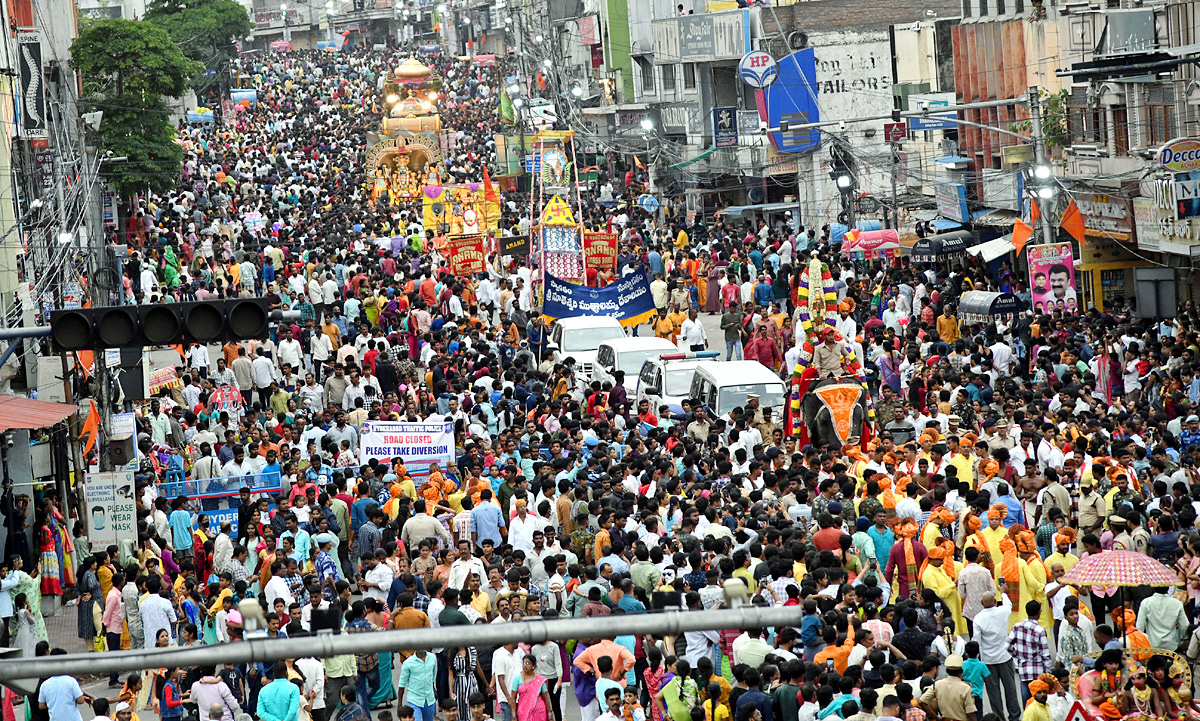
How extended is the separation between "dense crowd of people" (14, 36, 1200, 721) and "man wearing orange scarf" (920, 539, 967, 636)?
2 cm

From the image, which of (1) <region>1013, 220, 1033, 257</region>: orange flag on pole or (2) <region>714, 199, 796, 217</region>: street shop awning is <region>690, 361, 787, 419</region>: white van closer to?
(1) <region>1013, 220, 1033, 257</region>: orange flag on pole

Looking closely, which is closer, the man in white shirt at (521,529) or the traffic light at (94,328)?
the traffic light at (94,328)

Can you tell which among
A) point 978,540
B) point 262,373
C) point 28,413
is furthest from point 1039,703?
point 262,373

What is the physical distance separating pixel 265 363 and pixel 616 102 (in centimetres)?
4396

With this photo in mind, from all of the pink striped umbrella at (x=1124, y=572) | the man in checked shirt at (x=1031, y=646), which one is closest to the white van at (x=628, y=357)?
the pink striped umbrella at (x=1124, y=572)

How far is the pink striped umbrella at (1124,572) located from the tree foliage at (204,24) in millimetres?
72378

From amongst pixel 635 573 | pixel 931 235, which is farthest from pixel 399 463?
pixel 931 235

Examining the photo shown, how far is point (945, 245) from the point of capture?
32906mm

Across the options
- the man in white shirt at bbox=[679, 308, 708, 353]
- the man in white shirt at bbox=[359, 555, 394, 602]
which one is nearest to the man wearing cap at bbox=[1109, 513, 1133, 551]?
the man in white shirt at bbox=[359, 555, 394, 602]

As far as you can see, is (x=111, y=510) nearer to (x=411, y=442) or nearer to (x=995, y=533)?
(x=411, y=442)

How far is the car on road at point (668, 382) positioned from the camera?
2191cm

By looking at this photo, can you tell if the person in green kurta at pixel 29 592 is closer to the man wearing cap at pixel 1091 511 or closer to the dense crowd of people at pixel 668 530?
the dense crowd of people at pixel 668 530

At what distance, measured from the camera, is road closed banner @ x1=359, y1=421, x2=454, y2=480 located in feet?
60.2

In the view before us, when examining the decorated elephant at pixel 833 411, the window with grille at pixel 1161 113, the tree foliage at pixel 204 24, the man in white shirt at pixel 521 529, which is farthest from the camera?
the tree foliage at pixel 204 24
